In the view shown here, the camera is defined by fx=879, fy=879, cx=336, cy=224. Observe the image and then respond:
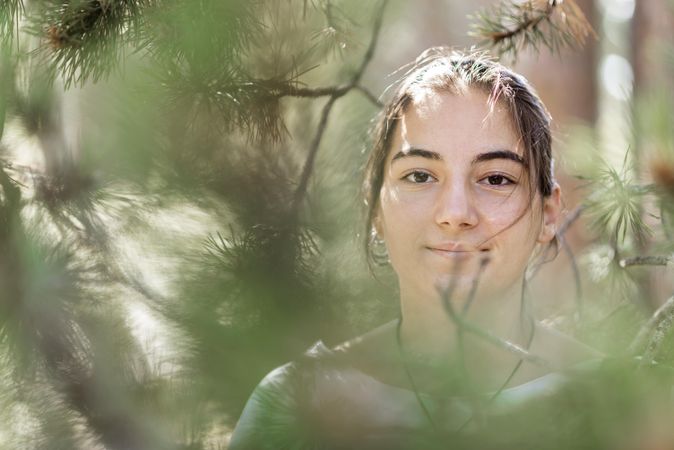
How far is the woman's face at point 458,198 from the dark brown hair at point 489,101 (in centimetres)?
2

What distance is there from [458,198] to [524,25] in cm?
41

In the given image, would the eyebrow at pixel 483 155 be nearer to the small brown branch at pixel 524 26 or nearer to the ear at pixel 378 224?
the ear at pixel 378 224

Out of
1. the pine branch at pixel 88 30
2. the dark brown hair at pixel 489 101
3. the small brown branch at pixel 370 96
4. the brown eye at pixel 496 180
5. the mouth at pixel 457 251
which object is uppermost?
the small brown branch at pixel 370 96

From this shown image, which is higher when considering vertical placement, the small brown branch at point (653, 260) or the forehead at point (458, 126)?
the forehead at point (458, 126)

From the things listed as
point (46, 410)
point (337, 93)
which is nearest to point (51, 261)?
point (46, 410)

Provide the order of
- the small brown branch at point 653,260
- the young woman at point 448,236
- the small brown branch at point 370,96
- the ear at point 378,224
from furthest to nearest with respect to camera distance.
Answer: the small brown branch at point 370,96, the ear at point 378,224, the young woman at point 448,236, the small brown branch at point 653,260

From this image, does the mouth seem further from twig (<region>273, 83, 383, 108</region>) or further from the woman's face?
Result: twig (<region>273, 83, 383, 108</region>)

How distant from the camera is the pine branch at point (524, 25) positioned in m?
1.40

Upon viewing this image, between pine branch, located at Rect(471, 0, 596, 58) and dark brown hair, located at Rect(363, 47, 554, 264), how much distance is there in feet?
0.26

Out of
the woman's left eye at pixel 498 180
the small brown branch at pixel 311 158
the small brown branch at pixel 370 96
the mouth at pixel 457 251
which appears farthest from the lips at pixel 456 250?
the small brown branch at pixel 370 96

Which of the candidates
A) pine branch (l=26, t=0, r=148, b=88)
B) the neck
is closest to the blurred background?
pine branch (l=26, t=0, r=148, b=88)

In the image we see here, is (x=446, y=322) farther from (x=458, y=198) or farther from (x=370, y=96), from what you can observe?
(x=370, y=96)

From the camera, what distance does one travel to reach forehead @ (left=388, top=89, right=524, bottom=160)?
120cm

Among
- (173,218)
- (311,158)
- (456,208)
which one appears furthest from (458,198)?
→ (173,218)
